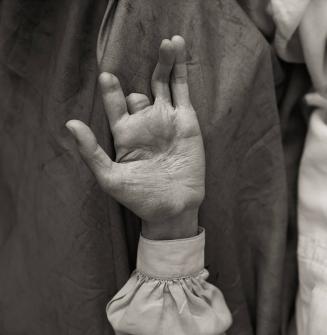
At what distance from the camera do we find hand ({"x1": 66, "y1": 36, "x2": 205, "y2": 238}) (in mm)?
541

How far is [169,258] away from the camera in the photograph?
0.57 meters

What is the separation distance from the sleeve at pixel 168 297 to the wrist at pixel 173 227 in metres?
0.01

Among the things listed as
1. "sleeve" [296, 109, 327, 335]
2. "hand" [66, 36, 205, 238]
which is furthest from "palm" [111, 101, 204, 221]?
"sleeve" [296, 109, 327, 335]

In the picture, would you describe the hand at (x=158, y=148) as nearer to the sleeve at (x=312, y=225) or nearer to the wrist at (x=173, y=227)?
the wrist at (x=173, y=227)

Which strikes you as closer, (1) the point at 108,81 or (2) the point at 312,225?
(1) the point at 108,81

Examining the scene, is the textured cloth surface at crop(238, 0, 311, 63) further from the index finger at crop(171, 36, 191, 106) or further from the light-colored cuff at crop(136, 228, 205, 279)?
the light-colored cuff at crop(136, 228, 205, 279)

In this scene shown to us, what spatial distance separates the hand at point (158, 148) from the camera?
0.54 m

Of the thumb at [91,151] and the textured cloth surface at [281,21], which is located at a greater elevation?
the textured cloth surface at [281,21]

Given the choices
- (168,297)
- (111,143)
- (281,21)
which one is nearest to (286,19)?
(281,21)

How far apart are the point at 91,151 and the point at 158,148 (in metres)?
0.09

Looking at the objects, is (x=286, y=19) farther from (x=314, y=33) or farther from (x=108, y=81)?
(x=108, y=81)

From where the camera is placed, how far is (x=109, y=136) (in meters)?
0.58

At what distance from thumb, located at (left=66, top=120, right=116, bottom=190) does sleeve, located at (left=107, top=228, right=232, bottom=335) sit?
0.11 meters

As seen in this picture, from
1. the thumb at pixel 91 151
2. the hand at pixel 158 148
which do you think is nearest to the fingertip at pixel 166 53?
the hand at pixel 158 148
